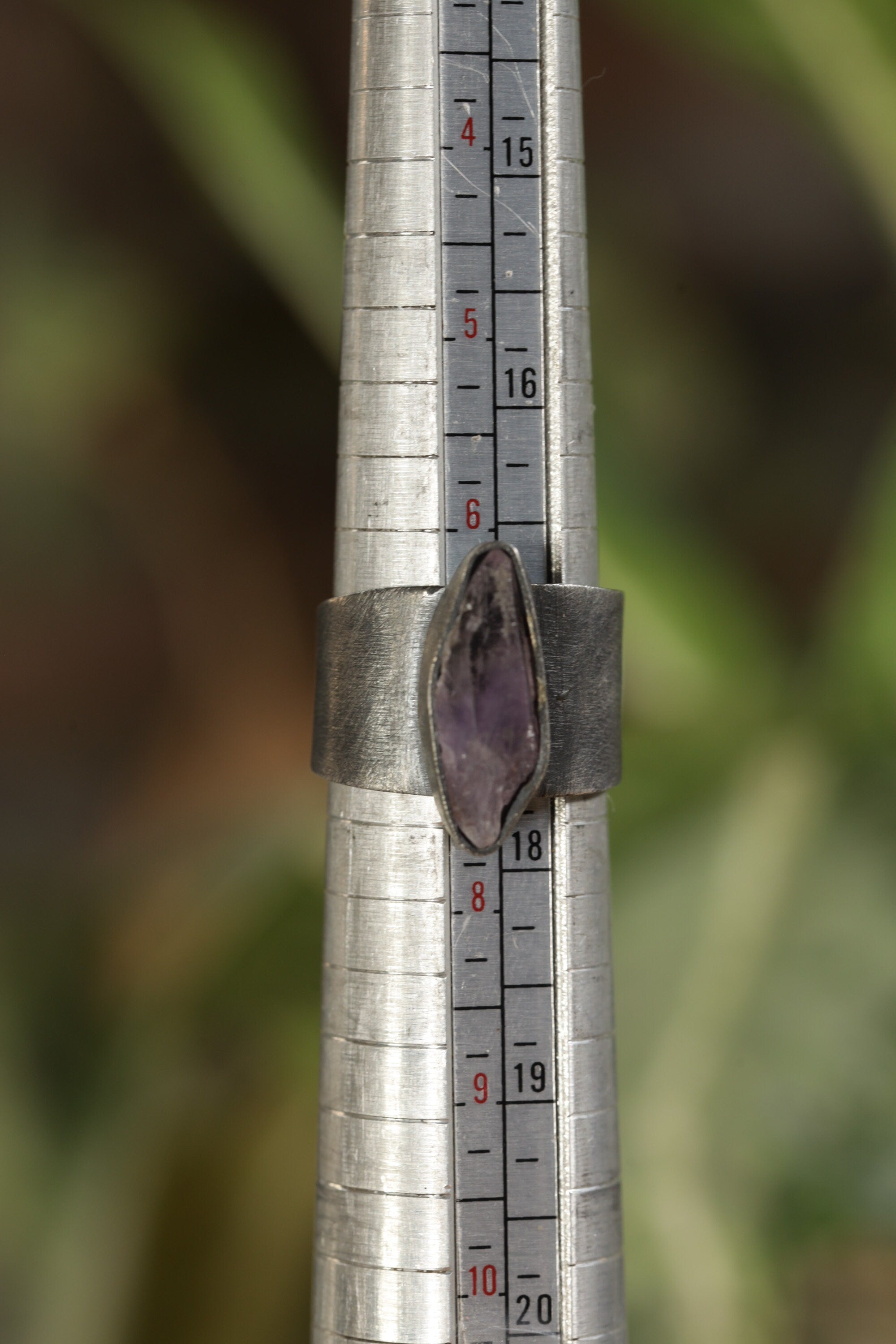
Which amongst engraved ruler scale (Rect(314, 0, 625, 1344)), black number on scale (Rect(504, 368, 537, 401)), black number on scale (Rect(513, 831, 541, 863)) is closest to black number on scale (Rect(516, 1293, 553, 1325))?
engraved ruler scale (Rect(314, 0, 625, 1344))

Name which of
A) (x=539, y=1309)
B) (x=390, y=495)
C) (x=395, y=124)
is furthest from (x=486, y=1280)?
(x=395, y=124)

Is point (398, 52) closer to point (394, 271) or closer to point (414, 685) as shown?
point (394, 271)

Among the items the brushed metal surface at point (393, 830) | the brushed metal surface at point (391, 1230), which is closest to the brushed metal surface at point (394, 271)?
the brushed metal surface at point (393, 830)

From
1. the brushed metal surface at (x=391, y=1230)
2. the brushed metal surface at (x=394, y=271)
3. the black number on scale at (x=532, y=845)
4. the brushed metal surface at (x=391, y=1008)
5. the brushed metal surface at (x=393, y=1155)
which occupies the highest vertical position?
the brushed metal surface at (x=394, y=271)

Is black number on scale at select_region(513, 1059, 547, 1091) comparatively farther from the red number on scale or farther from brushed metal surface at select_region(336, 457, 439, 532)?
brushed metal surface at select_region(336, 457, 439, 532)

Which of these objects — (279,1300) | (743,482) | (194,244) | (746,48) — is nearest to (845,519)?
(743,482)

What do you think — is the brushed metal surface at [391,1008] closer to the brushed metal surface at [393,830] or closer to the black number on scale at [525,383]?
the brushed metal surface at [393,830]
